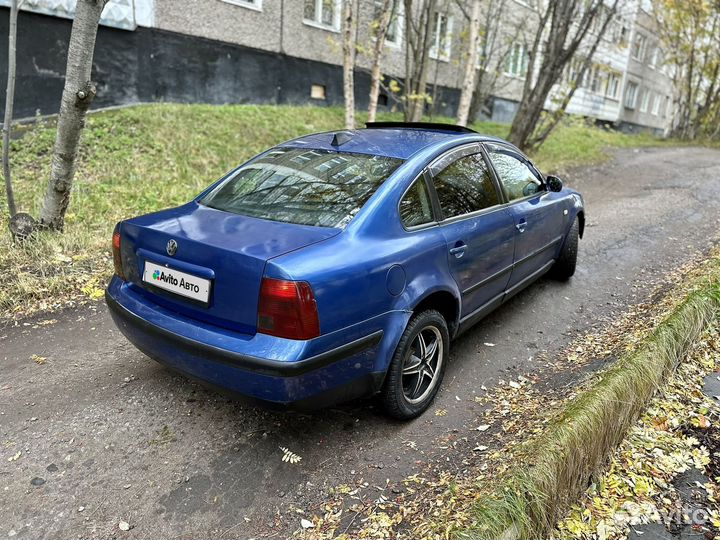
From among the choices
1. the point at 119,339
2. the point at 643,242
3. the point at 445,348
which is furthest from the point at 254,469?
the point at 643,242

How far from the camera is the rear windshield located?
2836 millimetres

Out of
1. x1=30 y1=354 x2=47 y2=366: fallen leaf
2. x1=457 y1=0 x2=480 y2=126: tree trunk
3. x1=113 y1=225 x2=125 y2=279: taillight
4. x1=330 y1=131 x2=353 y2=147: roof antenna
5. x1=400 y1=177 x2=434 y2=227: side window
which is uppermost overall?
x1=457 y1=0 x2=480 y2=126: tree trunk

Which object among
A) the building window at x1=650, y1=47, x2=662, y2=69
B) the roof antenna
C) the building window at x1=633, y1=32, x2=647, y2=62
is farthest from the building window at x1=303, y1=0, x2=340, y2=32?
the building window at x1=650, y1=47, x2=662, y2=69

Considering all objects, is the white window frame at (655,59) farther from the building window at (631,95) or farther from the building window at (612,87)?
the building window at (612,87)

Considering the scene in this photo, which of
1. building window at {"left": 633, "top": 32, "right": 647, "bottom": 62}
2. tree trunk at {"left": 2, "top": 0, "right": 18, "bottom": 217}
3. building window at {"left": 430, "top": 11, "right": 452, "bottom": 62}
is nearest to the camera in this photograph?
tree trunk at {"left": 2, "top": 0, "right": 18, "bottom": 217}

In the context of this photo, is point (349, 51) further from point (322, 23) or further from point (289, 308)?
point (289, 308)

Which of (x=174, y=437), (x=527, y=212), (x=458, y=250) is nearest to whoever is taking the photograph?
(x=174, y=437)

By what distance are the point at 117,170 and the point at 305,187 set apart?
210 inches

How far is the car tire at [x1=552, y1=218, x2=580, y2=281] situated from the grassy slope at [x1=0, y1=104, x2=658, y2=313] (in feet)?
14.1

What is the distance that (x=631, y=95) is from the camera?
30.2m

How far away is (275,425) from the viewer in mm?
2945

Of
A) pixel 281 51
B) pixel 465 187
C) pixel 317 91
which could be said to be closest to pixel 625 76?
pixel 317 91

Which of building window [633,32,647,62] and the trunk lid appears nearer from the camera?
the trunk lid

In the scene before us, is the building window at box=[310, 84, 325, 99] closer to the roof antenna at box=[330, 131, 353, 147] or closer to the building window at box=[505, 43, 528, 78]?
the building window at box=[505, 43, 528, 78]
